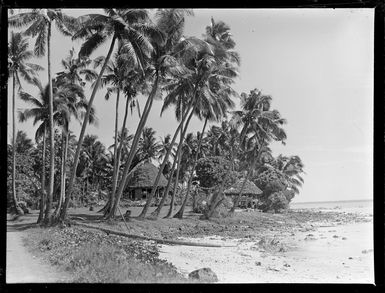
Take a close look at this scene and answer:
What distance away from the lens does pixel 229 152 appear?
105ft

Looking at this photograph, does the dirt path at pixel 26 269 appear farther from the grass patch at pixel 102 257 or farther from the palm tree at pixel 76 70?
the palm tree at pixel 76 70

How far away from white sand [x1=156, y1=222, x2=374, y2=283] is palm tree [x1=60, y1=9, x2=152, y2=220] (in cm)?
618

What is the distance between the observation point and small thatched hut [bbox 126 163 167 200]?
31.0 m

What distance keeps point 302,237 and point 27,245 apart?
42.9ft

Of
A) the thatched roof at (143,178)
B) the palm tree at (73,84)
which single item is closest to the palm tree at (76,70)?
the palm tree at (73,84)

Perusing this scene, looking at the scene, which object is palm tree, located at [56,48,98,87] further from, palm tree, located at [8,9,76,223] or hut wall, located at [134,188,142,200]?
hut wall, located at [134,188,142,200]

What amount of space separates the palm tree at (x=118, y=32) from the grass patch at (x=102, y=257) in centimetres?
336

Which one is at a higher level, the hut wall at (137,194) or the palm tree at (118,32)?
the palm tree at (118,32)

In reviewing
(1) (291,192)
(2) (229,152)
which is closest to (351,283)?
(2) (229,152)

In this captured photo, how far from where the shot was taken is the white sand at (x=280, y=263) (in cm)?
1014

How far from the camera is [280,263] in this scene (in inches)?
506

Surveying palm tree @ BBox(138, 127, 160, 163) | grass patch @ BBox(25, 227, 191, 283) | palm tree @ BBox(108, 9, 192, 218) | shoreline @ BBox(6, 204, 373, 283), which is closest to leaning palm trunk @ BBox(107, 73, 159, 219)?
palm tree @ BBox(108, 9, 192, 218)

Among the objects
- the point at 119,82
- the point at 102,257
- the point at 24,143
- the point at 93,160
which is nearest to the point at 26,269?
the point at 102,257

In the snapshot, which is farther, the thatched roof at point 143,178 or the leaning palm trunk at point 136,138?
the thatched roof at point 143,178
